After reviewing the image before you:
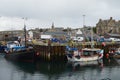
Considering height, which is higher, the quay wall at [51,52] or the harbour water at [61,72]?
the quay wall at [51,52]

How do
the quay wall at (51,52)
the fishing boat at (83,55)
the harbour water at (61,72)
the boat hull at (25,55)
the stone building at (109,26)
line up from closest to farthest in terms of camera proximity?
the harbour water at (61,72) → the fishing boat at (83,55) → the boat hull at (25,55) → the quay wall at (51,52) → the stone building at (109,26)

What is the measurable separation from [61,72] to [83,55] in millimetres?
15778

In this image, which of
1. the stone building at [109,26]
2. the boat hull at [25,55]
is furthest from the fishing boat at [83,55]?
the stone building at [109,26]

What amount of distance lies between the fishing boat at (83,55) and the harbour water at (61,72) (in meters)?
3.24

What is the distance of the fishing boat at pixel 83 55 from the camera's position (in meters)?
70.8

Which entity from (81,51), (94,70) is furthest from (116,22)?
(94,70)

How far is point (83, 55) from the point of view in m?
72.4

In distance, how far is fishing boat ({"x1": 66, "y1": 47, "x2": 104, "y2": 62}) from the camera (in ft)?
232

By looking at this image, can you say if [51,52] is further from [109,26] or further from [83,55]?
[109,26]

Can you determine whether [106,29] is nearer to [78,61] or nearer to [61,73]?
[78,61]

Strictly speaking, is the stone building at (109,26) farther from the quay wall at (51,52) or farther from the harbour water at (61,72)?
the harbour water at (61,72)

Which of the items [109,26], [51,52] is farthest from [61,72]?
[109,26]

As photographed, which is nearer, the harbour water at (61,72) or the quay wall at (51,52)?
the harbour water at (61,72)

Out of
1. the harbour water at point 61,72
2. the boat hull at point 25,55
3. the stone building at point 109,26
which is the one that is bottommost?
the harbour water at point 61,72
